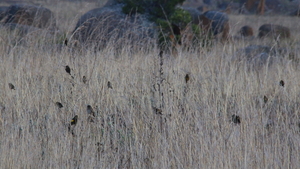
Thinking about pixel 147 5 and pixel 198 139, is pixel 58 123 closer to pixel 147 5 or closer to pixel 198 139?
pixel 198 139

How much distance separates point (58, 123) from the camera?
3.73 metres

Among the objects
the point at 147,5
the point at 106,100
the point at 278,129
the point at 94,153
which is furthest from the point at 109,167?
the point at 147,5

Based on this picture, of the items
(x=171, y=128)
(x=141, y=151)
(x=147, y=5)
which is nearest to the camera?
(x=141, y=151)

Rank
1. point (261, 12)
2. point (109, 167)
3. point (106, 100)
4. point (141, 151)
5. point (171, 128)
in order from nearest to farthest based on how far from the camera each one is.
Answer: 1. point (109, 167)
2. point (141, 151)
3. point (171, 128)
4. point (106, 100)
5. point (261, 12)

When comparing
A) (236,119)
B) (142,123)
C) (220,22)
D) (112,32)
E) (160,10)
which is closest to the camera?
(236,119)

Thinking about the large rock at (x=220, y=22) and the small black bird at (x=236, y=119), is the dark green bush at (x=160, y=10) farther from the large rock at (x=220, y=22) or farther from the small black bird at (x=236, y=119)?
the small black bird at (x=236, y=119)

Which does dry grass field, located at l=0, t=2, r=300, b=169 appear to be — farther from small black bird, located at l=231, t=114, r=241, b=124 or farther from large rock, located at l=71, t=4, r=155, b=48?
large rock, located at l=71, t=4, r=155, b=48

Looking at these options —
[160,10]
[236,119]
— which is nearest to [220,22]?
[160,10]

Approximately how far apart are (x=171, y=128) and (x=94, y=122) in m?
0.73

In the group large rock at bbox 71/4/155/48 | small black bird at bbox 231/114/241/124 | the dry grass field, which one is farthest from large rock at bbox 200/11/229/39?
small black bird at bbox 231/114/241/124

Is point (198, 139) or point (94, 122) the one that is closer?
point (198, 139)

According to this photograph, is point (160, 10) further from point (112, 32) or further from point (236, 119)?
point (236, 119)

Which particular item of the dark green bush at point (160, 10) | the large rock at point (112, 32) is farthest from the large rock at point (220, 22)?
the large rock at point (112, 32)

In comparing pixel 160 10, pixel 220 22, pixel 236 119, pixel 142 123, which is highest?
pixel 160 10
